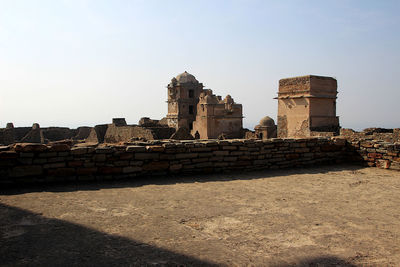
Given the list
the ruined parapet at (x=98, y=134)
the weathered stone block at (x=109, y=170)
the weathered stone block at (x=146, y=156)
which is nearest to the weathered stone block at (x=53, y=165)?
the weathered stone block at (x=109, y=170)

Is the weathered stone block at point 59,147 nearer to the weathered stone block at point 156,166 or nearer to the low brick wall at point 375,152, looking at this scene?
the weathered stone block at point 156,166

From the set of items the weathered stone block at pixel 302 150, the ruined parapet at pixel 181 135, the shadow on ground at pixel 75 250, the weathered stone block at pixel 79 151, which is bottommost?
the shadow on ground at pixel 75 250

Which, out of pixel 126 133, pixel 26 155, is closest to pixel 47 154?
pixel 26 155

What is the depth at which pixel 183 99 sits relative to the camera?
44.5 meters

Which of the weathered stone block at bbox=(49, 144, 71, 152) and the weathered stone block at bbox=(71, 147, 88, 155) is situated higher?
the weathered stone block at bbox=(49, 144, 71, 152)

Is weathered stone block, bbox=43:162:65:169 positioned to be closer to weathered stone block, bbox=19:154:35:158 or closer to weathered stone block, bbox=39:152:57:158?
weathered stone block, bbox=39:152:57:158

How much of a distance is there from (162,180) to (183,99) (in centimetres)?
3909

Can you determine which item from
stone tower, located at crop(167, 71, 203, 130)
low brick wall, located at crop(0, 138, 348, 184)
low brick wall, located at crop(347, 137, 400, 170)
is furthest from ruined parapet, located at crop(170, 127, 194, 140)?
stone tower, located at crop(167, 71, 203, 130)

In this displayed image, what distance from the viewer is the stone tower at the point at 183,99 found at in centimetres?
4422

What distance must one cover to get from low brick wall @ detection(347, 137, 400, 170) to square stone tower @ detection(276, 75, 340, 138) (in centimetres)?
1286

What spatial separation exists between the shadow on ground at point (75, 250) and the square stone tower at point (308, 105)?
63.1ft

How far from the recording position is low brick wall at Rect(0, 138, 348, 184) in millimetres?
5332

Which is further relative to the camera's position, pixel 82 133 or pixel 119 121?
pixel 82 133

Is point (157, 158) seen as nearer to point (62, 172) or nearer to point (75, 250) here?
point (62, 172)
